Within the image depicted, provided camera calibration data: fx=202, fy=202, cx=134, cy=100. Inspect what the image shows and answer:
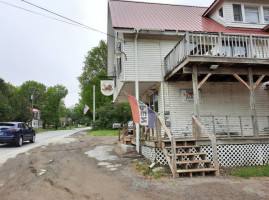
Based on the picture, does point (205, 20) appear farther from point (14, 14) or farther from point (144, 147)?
point (14, 14)

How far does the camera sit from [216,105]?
1012 centimetres

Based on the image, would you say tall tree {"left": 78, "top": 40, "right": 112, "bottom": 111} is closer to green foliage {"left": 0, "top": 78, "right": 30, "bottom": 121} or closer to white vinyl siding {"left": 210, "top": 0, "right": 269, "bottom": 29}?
green foliage {"left": 0, "top": 78, "right": 30, "bottom": 121}

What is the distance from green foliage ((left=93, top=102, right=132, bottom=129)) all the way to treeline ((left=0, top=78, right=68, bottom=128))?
12248 millimetres

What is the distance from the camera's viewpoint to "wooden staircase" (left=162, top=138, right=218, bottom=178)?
591 cm

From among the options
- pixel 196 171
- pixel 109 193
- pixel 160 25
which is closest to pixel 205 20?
pixel 160 25

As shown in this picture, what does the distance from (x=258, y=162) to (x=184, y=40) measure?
5.37 metres

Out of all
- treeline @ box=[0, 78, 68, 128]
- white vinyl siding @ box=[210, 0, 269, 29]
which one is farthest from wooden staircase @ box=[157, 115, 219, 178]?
treeline @ box=[0, 78, 68, 128]

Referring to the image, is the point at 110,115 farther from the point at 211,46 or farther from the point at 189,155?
the point at 189,155

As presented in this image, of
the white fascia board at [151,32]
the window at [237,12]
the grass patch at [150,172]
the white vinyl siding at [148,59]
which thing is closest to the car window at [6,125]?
the white vinyl siding at [148,59]

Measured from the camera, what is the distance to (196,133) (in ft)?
24.1

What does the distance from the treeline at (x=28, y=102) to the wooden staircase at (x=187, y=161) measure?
2911 centimetres

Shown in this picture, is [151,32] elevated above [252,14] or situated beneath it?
situated beneath

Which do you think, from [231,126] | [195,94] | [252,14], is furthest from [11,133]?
[252,14]

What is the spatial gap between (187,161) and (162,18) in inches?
352
